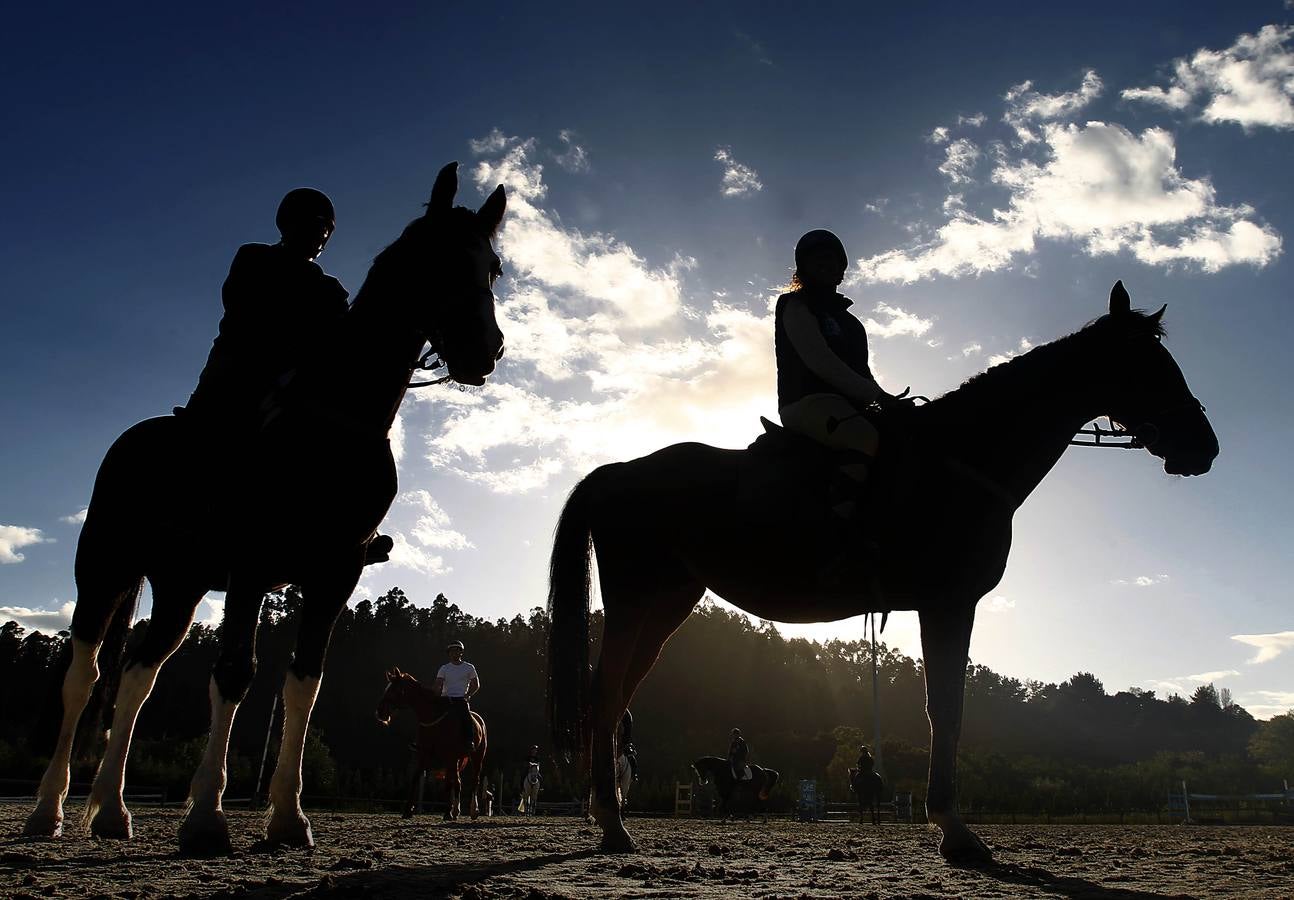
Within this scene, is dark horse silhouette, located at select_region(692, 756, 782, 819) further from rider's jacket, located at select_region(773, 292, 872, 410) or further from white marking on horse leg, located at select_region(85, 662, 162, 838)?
rider's jacket, located at select_region(773, 292, 872, 410)

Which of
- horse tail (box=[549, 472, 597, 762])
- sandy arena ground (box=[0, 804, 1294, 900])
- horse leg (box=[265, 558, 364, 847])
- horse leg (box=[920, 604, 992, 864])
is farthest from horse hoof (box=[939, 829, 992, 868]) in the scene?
horse leg (box=[265, 558, 364, 847])

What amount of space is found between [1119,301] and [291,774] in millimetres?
6012

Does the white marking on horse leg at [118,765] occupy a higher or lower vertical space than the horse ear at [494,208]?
lower

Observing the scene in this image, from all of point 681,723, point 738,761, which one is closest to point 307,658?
point 738,761

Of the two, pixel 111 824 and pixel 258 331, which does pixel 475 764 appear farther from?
pixel 258 331

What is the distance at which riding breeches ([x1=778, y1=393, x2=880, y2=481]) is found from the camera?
5.16 m

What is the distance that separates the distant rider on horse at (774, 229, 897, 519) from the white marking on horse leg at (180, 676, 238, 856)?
366 cm

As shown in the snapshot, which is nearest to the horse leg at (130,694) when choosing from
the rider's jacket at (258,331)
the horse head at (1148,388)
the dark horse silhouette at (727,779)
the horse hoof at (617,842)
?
the rider's jacket at (258,331)

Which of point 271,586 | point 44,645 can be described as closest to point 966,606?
point 271,586

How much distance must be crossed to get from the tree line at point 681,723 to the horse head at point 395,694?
14583 mm

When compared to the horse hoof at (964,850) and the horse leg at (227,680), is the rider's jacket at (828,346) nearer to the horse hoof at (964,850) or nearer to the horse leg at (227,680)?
the horse hoof at (964,850)

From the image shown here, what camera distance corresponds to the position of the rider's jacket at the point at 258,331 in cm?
524

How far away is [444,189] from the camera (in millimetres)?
5445

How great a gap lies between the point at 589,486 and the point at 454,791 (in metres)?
10.3
